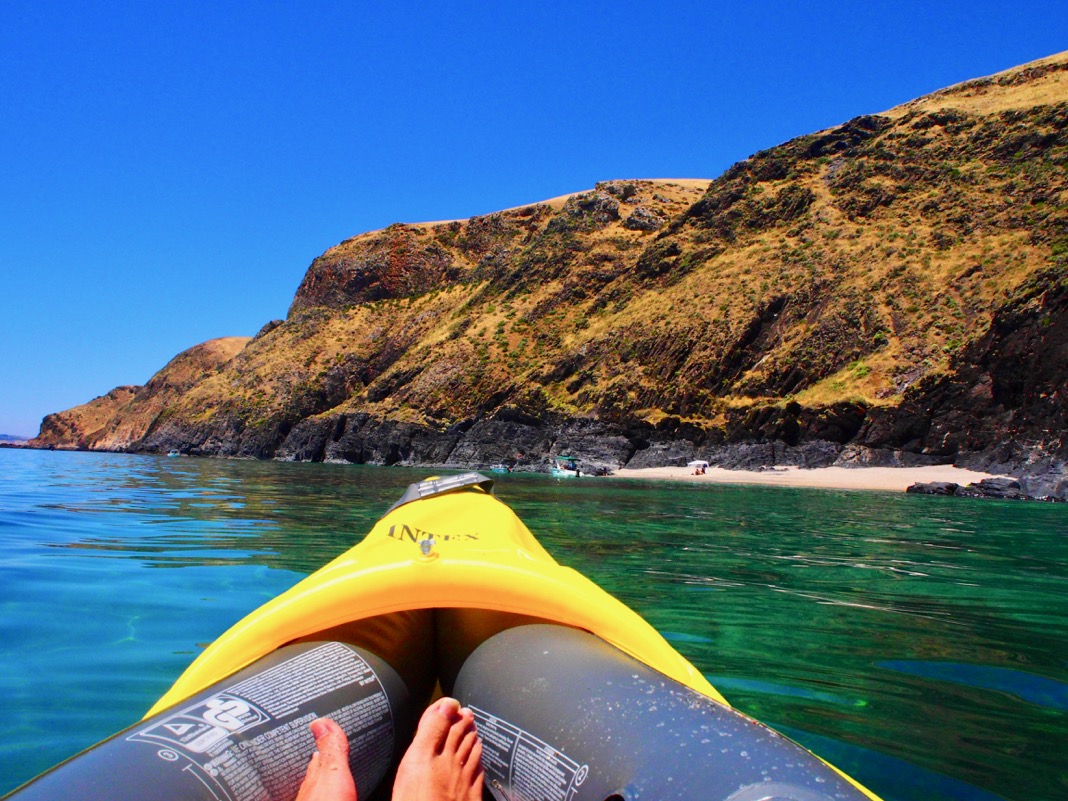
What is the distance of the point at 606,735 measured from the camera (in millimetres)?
1566

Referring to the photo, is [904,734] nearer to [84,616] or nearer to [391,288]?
[84,616]

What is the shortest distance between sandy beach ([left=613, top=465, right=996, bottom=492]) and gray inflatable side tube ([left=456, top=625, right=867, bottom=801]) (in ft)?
85.3

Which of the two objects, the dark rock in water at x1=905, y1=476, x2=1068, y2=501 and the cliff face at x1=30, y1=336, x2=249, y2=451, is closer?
the dark rock in water at x1=905, y1=476, x2=1068, y2=501

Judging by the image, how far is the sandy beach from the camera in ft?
85.8

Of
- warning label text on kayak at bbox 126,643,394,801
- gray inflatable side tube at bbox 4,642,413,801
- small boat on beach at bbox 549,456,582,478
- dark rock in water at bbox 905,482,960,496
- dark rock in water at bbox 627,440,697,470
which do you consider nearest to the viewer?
gray inflatable side tube at bbox 4,642,413,801

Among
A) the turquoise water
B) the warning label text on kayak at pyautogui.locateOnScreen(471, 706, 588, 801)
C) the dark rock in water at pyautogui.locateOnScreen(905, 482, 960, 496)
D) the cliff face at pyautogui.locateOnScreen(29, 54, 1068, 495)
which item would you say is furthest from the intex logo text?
the cliff face at pyautogui.locateOnScreen(29, 54, 1068, 495)

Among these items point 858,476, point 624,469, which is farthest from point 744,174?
point 858,476

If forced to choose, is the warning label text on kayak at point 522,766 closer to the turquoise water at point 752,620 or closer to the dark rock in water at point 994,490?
the turquoise water at point 752,620

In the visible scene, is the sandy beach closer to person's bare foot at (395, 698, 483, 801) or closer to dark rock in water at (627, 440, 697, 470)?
dark rock in water at (627, 440, 697, 470)

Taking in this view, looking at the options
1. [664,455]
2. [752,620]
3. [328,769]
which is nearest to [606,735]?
[328,769]

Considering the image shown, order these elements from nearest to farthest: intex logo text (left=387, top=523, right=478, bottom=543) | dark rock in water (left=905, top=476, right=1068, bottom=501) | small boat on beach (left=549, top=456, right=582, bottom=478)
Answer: intex logo text (left=387, top=523, right=478, bottom=543), dark rock in water (left=905, top=476, right=1068, bottom=501), small boat on beach (left=549, top=456, right=582, bottom=478)

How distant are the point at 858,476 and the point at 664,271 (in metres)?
26.0

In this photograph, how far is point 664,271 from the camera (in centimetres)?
5153

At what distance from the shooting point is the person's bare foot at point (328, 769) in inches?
57.9
